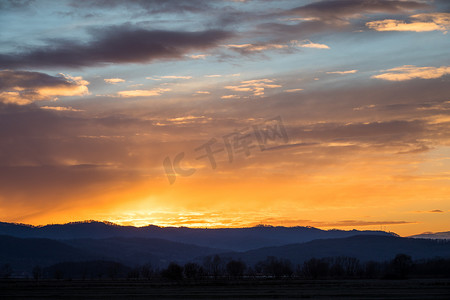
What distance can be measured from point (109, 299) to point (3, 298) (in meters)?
15.7

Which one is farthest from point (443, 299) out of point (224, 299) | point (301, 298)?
point (224, 299)

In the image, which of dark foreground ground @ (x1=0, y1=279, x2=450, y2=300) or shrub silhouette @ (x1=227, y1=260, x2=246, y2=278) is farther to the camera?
shrub silhouette @ (x1=227, y1=260, x2=246, y2=278)

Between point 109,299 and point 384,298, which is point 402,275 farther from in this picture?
point 109,299

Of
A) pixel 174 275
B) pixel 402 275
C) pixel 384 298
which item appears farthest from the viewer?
pixel 402 275

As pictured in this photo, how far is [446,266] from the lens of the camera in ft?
592

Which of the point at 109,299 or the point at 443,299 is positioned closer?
the point at 443,299

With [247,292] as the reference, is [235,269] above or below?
below

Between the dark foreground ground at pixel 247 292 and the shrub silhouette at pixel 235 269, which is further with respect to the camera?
the shrub silhouette at pixel 235 269

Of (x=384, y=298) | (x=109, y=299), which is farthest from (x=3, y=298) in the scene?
(x=384, y=298)

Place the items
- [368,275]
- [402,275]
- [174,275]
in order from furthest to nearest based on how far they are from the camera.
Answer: [368,275] → [402,275] → [174,275]

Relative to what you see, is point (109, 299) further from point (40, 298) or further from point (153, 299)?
point (40, 298)

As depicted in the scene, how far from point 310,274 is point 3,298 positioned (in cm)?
12994

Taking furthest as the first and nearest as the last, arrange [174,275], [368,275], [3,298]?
[368,275] → [174,275] → [3,298]

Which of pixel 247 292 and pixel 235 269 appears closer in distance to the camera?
pixel 247 292
